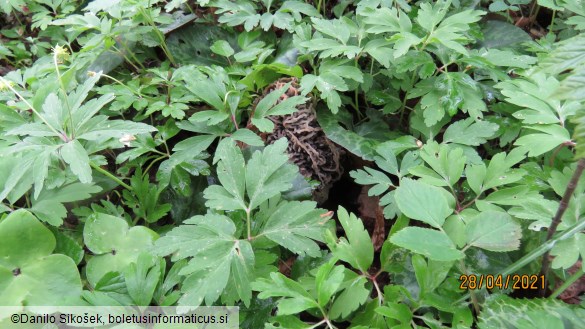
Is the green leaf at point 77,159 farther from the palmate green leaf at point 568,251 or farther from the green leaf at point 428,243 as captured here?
the palmate green leaf at point 568,251

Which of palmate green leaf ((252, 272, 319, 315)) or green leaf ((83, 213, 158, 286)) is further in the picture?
green leaf ((83, 213, 158, 286))

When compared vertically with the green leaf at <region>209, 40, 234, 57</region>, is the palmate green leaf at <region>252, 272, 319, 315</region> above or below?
below

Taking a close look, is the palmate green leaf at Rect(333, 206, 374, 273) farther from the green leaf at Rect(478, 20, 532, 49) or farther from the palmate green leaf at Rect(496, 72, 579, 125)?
the green leaf at Rect(478, 20, 532, 49)

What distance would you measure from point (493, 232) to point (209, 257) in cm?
77

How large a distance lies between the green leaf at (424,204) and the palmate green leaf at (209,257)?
0.46 meters

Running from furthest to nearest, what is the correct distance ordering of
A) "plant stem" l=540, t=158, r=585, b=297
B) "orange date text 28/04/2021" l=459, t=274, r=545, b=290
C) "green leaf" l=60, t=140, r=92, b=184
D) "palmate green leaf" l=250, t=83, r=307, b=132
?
"palmate green leaf" l=250, t=83, r=307, b=132, "green leaf" l=60, t=140, r=92, b=184, "orange date text 28/04/2021" l=459, t=274, r=545, b=290, "plant stem" l=540, t=158, r=585, b=297

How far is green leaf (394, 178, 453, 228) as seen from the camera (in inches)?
44.0

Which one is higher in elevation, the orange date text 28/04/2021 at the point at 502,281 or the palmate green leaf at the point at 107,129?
the palmate green leaf at the point at 107,129

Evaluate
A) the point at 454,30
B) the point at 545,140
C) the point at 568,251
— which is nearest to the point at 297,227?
the point at 568,251

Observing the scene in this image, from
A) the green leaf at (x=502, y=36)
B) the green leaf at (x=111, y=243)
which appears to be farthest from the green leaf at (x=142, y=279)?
the green leaf at (x=502, y=36)

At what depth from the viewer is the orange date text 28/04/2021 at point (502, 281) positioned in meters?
1.18

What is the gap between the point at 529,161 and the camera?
1.53 meters

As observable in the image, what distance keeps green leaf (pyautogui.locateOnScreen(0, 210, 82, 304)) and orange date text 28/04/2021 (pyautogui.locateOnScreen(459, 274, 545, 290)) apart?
45.9 inches

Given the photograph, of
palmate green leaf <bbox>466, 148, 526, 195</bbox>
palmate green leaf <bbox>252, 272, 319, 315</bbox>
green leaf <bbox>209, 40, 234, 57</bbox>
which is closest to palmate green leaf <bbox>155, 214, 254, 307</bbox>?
palmate green leaf <bbox>252, 272, 319, 315</bbox>
